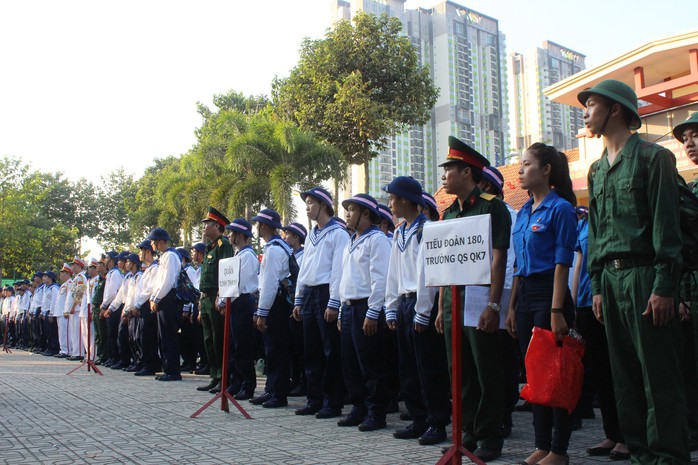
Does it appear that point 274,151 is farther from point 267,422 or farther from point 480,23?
point 480,23

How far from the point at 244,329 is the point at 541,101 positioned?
8441 centimetres

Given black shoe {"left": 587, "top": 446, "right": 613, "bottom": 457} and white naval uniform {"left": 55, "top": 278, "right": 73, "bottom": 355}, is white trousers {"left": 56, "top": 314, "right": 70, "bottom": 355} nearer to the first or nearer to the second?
white naval uniform {"left": 55, "top": 278, "right": 73, "bottom": 355}

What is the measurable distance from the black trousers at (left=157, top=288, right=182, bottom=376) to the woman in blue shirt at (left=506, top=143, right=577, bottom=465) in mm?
7480

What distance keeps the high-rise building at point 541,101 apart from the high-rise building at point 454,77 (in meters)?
9.65

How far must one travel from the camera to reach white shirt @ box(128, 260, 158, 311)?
11742 mm

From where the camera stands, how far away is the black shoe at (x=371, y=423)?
20.6 feet

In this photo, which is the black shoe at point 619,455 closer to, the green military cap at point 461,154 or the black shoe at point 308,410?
the green military cap at point 461,154

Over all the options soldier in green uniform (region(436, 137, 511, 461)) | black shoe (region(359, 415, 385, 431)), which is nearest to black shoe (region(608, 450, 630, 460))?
soldier in green uniform (region(436, 137, 511, 461))

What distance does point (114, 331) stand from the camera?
47.5ft

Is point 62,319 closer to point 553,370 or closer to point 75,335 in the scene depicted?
point 75,335

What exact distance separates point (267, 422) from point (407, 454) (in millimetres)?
2094

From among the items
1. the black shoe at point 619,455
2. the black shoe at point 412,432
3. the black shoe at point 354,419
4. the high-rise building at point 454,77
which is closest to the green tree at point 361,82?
the black shoe at point 354,419

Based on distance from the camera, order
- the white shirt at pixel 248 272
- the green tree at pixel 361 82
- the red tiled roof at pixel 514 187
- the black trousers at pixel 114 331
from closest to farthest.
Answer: the white shirt at pixel 248 272, the black trousers at pixel 114 331, the red tiled roof at pixel 514 187, the green tree at pixel 361 82

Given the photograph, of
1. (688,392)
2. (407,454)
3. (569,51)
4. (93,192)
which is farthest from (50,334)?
(569,51)
